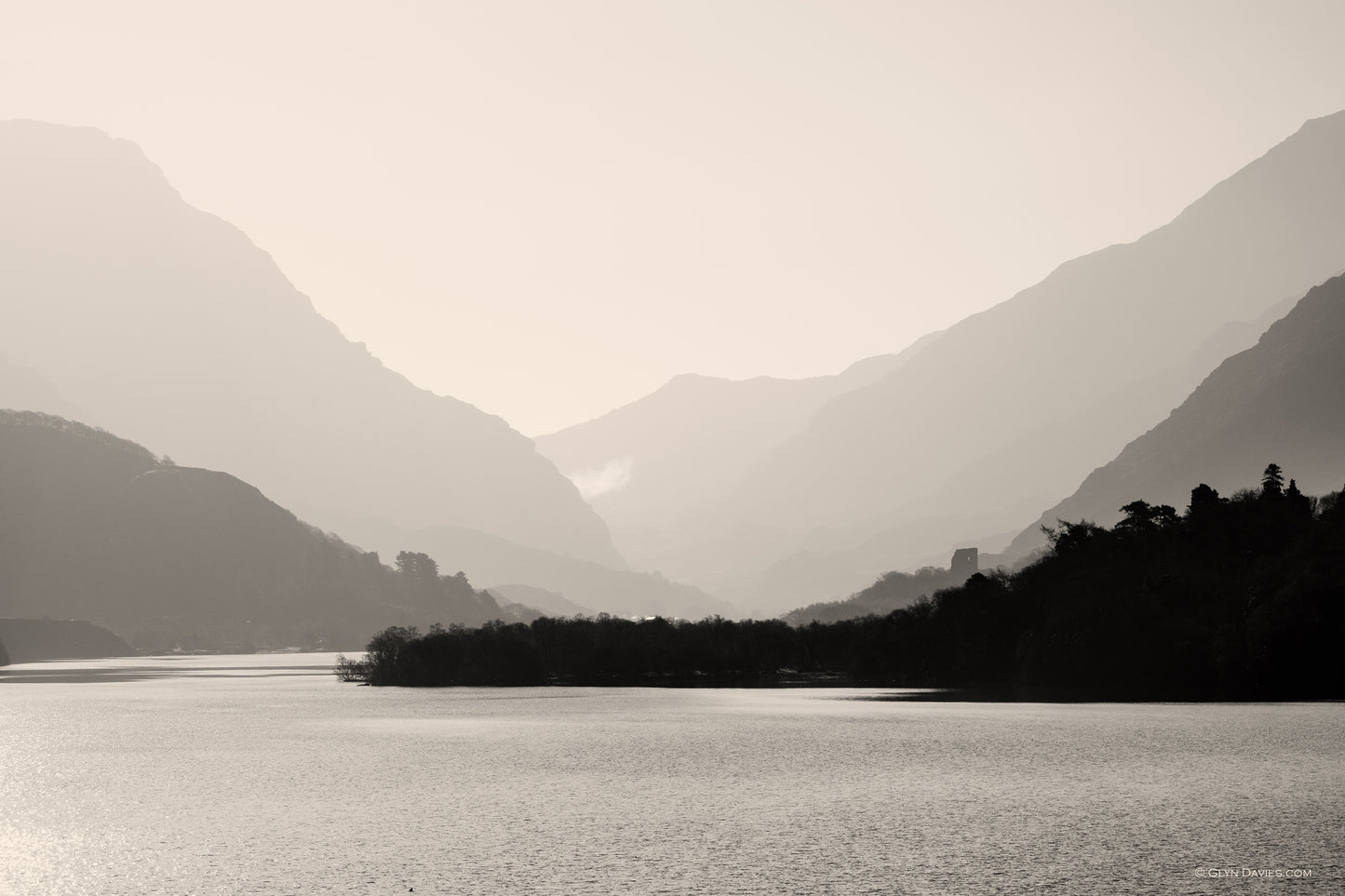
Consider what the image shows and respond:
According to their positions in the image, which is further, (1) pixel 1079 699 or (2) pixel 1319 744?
(1) pixel 1079 699

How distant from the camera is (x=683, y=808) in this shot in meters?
75.7

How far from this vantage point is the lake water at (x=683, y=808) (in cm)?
5584

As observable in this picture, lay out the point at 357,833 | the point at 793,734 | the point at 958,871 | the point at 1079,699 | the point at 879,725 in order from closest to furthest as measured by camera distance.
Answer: the point at 958,871 → the point at 357,833 → the point at 793,734 → the point at 879,725 → the point at 1079,699

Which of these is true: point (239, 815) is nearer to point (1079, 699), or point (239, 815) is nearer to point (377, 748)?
point (377, 748)

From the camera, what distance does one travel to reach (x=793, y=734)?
123938 millimetres

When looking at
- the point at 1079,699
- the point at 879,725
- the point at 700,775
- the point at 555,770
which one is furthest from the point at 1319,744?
the point at 1079,699

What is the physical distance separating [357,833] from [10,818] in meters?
18.8

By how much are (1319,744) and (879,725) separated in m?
40.0

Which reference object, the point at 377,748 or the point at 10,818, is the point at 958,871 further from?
the point at 377,748

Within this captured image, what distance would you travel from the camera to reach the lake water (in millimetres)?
55844

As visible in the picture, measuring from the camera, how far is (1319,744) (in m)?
105

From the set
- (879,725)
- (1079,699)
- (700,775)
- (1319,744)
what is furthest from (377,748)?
(1079,699)

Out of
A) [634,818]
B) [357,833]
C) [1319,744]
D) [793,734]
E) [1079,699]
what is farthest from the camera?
[1079,699]

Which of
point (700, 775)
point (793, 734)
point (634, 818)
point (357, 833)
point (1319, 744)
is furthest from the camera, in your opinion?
point (793, 734)
